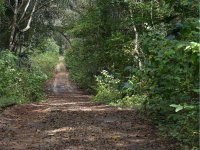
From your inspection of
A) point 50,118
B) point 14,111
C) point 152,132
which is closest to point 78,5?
point 14,111

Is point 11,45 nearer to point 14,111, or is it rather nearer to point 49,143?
point 14,111

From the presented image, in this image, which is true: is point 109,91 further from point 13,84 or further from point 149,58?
point 149,58

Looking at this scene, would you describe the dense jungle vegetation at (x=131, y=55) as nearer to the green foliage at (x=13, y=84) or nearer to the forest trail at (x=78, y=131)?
A: the green foliage at (x=13, y=84)

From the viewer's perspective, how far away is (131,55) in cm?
1983

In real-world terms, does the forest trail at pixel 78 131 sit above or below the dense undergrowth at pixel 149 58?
below

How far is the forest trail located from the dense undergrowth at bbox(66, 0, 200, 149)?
0.58m

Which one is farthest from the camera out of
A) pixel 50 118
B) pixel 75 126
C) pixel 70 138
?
pixel 50 118

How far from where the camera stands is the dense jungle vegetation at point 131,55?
7.69 metres

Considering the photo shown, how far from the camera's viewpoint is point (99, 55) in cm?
2439

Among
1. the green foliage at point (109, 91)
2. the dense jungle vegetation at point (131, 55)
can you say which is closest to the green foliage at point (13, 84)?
the dense jungle vegetation at point (131, 55)

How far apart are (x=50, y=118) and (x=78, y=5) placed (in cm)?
1951

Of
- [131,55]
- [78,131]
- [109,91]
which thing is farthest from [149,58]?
[131,55]

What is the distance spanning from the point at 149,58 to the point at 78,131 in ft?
8.91

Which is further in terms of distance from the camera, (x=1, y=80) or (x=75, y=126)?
(x=1, y=80)
